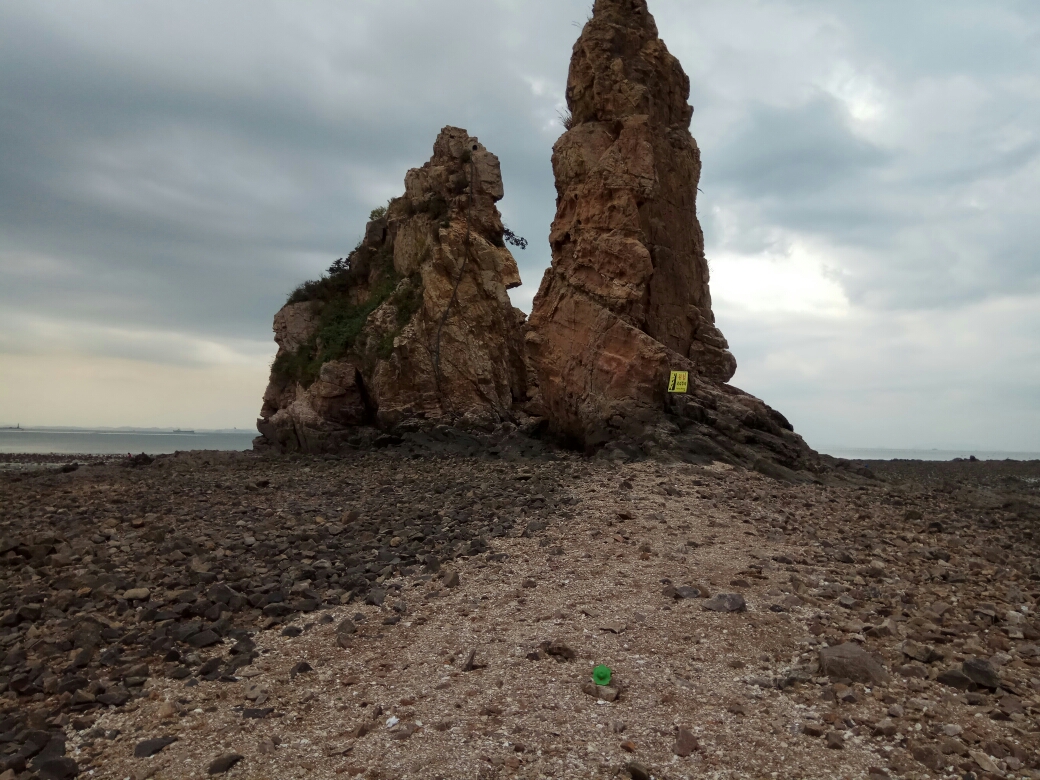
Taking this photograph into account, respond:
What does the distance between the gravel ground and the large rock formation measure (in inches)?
198

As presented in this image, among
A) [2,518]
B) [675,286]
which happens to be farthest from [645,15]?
[2,518]

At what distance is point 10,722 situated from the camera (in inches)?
165

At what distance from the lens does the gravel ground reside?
3703mm

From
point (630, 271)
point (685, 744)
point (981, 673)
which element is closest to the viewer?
point (685, 744)

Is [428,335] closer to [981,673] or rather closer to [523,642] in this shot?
[523,642]

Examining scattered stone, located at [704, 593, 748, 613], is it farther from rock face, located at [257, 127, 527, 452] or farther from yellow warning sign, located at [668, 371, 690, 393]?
rock face, located at [257, 127, 527, 452]

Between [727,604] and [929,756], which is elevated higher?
[727,604]

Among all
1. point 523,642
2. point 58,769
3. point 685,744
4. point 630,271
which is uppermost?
point 630,271

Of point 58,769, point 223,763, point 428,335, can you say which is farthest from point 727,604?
point 428,335

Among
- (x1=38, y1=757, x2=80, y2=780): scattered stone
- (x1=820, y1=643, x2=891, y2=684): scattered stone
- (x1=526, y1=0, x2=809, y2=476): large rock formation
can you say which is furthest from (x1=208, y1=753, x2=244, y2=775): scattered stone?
(x1=526, y1=0, x2=809, y2=476): large rock formation

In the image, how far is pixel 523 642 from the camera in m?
4.98

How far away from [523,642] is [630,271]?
459 inches

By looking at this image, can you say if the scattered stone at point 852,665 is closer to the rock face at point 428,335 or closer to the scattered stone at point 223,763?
the scattered stone at point 223,763

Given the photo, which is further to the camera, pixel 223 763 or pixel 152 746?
pixel 152 746
